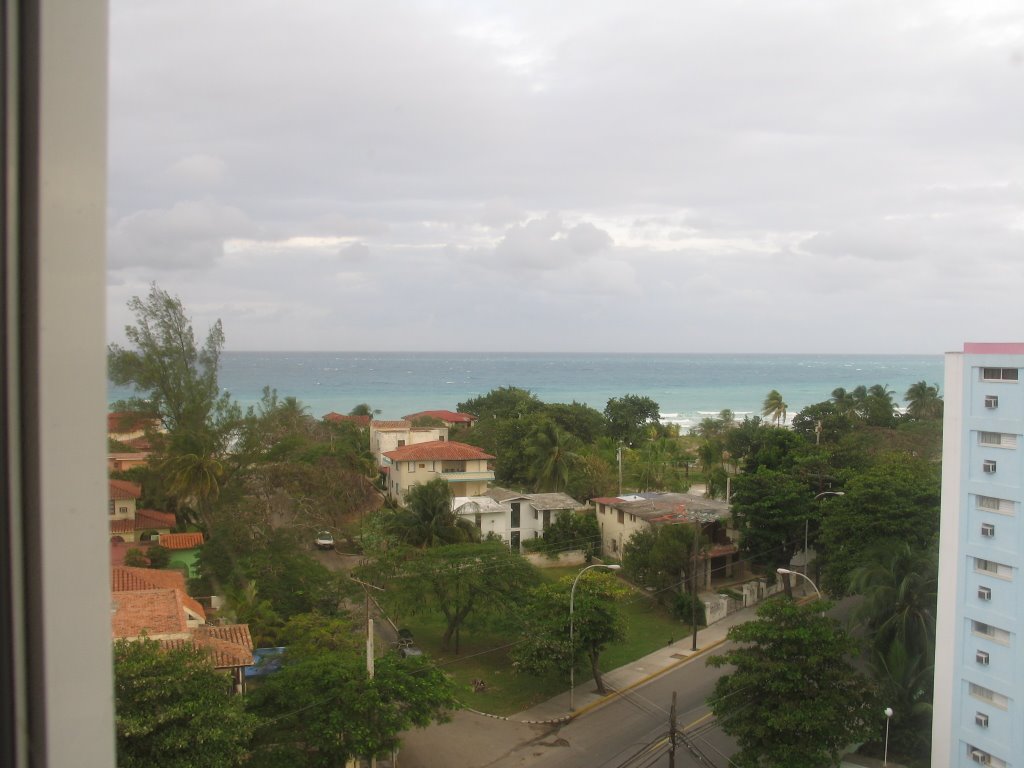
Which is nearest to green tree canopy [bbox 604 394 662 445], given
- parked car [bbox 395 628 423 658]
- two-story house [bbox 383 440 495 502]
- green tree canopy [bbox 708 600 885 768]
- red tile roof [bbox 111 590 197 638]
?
two-story house [bbox 383 440 495 502]

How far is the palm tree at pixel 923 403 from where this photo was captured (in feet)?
125

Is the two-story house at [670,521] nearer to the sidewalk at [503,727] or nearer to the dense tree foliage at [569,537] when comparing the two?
the dense tree foliage at [569,537]

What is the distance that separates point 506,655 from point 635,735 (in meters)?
4.17

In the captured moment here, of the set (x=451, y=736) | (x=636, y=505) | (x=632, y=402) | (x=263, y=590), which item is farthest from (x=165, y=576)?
(x=632, y=402)

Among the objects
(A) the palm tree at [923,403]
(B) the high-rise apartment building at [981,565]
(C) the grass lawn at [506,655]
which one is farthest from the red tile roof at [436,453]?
(A) the palm tree at [923,403]

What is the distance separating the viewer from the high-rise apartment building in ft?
33.2

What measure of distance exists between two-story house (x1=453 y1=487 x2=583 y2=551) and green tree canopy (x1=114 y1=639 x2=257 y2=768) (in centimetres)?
1428

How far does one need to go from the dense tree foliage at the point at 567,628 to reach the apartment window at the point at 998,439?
264 inches

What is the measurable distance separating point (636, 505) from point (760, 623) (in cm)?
1077

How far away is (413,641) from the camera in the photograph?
1700cm

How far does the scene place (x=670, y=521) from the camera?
68.2 ft

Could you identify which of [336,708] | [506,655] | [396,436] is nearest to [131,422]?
[506,655]

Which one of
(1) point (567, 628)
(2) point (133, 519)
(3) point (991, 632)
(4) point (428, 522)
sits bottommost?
(1) point (567, 628)

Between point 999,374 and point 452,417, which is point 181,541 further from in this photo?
point 452,417
